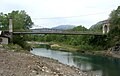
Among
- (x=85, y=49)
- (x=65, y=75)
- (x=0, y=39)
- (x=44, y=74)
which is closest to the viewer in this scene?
(x=44, y=74)

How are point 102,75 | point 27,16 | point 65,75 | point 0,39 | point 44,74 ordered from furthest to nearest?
point 27,16
point 0,39
point 102,75
point 65,75
point 44,74

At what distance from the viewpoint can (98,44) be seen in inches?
4053

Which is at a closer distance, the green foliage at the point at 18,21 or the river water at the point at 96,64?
the river water at the point at 96,64

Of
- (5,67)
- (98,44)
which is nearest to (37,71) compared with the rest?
(5,67)

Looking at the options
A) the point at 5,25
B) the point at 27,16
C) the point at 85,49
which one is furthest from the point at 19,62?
the point at 27,16

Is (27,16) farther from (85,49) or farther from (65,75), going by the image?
(65,75)

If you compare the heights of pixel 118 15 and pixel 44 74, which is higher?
pixel 118 15

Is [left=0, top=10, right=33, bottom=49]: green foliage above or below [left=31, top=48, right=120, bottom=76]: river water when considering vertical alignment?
above

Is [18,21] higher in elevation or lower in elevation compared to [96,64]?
higher

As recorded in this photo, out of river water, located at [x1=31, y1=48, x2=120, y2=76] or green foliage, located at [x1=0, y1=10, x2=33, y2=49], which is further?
green foliage, located at [x1=0, y1=10, x2=33, y2=49]

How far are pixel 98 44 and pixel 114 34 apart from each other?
34.4 ft

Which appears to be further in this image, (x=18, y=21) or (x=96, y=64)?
(x=18, y=21)

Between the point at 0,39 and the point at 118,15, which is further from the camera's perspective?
the point at 118,15

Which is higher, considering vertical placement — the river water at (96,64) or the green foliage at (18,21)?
the green foliage at (18,21)
